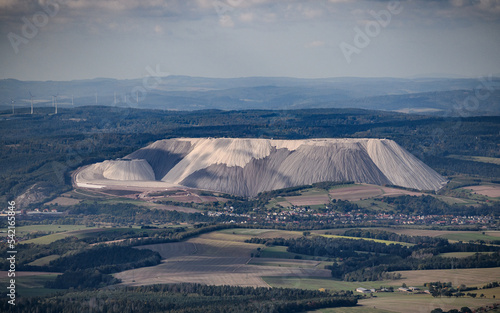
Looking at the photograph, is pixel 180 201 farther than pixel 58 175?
No

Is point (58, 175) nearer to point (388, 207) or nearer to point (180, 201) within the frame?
point (180, 201)

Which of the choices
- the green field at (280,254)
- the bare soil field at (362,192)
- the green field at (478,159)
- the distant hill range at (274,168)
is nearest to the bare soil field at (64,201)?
the distant hill range at (274,168)

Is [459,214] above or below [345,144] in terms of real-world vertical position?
below

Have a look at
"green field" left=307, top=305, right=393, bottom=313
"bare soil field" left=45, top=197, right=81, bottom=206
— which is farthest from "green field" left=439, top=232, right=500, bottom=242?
"bare soil field" left=45, top=197, right=81, bottom=206

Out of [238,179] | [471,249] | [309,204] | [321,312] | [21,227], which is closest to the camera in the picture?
[321,312]

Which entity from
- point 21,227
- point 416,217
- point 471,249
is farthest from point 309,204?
point 21,227

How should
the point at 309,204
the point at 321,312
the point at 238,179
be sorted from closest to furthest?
the point at 321,312 < the point at 309,204 < the point at 238,179
